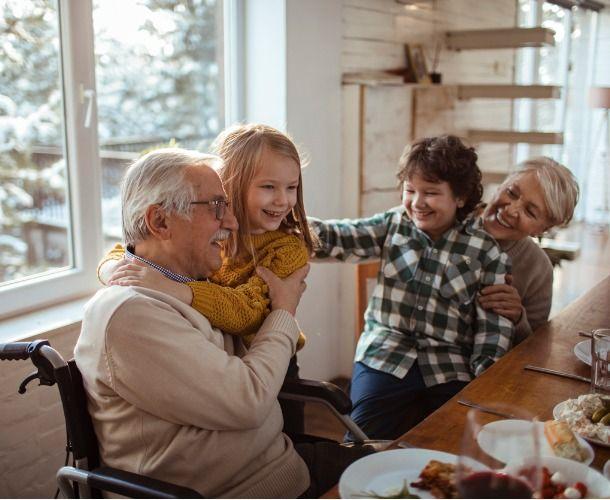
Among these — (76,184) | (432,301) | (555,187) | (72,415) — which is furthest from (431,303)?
(76,184)

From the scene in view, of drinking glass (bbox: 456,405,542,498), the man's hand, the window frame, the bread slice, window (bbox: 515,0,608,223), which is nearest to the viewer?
drinking glass (bbox: 456,405,542,498)

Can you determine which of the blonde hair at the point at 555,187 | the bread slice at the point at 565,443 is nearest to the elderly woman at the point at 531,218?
the blonde hair at the point at 555,187

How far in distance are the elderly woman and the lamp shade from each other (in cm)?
223

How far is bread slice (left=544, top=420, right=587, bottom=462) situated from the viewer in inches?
52.2

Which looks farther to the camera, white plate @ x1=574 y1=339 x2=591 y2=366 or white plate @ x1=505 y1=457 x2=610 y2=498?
white plate @ x1=574 y1=339 x2=591 y2=366

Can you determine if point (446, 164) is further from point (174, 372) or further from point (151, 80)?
point (151, 80)

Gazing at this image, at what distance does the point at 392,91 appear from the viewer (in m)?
3.65

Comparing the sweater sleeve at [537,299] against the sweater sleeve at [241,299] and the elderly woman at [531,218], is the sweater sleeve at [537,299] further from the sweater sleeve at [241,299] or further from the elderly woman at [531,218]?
the sweater sleeve at [241,299]

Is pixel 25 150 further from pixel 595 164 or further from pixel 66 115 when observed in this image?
pixel 595 164

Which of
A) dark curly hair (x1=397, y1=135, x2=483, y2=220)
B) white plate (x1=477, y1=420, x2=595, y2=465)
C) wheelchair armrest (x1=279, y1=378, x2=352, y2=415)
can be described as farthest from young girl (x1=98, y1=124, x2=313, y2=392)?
white plate (x1=477, y1=420, x2=595, y2=465)

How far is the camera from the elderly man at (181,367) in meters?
1.40

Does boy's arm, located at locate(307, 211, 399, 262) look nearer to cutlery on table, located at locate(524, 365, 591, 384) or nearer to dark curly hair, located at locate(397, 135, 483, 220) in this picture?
dark curly hair, located at locate(397, 135, 483, 220)

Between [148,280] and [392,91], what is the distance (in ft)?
7.92

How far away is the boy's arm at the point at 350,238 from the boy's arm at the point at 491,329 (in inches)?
13.7
